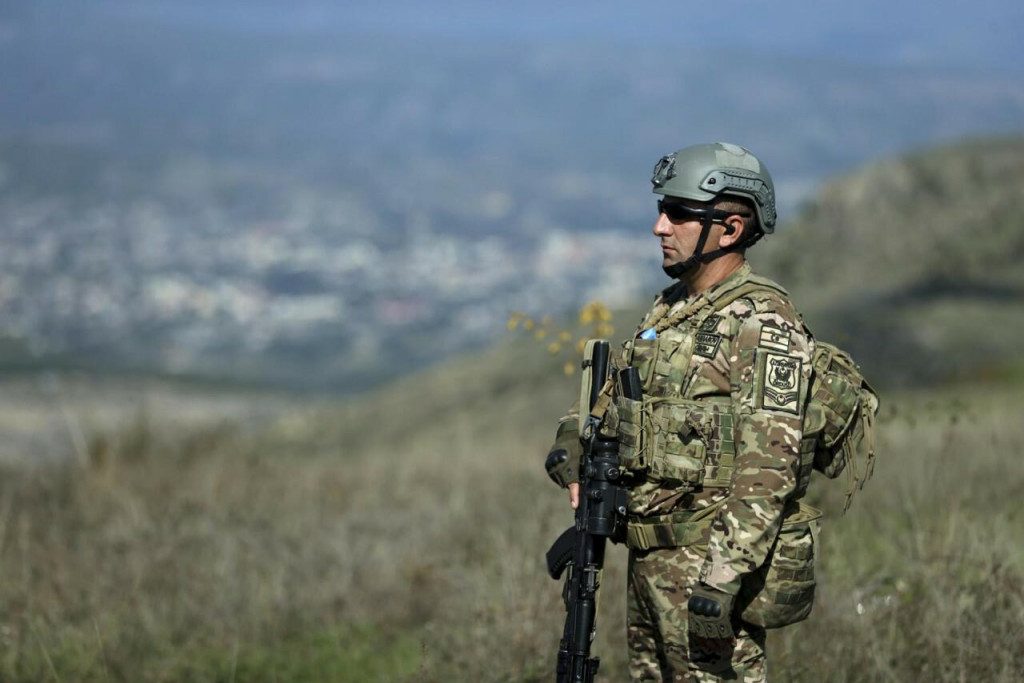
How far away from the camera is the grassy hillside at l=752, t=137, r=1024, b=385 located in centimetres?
1453

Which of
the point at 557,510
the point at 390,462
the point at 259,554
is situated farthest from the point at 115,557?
the point at 390,462

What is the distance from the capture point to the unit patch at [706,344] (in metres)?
3.01

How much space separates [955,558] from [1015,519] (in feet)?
3.76

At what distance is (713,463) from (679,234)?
0.64m

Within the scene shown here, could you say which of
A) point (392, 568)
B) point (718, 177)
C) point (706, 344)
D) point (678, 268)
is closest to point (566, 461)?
point (706, 344)

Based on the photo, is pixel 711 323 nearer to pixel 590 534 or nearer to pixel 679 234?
pixel 679 234

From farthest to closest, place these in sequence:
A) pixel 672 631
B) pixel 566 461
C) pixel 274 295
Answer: pixel 274 295, pixel 566 461, pixel 672 631

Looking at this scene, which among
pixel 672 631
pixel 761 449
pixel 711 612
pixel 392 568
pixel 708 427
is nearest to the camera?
pixel 711 612

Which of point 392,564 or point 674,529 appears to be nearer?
point 674,529

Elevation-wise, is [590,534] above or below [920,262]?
below

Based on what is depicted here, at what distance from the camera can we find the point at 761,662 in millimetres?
3201

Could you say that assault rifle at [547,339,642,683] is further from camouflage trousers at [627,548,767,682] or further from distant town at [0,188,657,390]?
distant town at [0,188,657,390]

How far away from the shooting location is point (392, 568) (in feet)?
22.4

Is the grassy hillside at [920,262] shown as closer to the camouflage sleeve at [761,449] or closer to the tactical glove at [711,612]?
the camouflage sleeve at [761,449]
